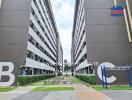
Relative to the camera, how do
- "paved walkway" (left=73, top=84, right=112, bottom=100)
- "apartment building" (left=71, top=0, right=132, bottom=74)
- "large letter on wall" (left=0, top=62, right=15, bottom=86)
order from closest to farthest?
1. "paved walkway" (left=73, top=84, right=112, bottom=100)
2. "large letter on wall" (left=0, top=62, right=15, bottom=86)
3. "apartment building" (left=71, top=0, right=132, bottom=74)

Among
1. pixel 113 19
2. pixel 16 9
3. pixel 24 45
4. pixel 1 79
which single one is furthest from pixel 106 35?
pixel 1 79

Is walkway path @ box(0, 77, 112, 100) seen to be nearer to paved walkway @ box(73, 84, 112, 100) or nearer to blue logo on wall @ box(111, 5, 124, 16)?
paved walkway @ box(73, 84, 112, 100)

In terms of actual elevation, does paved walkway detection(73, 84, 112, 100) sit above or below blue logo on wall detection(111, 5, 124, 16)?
below

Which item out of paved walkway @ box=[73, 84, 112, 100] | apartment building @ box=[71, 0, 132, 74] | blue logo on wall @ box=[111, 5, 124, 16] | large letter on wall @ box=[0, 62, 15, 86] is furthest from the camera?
blue logo on wall @ box=[111, 5, 124, 16]

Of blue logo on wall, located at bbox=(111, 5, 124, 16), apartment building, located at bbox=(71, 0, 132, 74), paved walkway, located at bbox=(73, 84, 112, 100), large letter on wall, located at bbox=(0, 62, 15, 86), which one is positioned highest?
blue logo on wall, located at bbox=(111, 5, 124, 16)

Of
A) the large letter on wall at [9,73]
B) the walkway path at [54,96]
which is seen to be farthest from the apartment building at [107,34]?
the walkway path at [54,96]

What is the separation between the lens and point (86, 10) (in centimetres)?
3291

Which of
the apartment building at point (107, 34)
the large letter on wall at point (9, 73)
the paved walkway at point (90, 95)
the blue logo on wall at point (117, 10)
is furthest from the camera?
the blue logo on wall at point (117, 10)

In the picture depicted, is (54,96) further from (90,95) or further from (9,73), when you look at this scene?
(9,73)

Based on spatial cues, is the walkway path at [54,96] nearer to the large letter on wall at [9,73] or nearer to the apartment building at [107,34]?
the large letter on wall at [9,73]

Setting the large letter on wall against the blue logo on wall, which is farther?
the blue logo on wall

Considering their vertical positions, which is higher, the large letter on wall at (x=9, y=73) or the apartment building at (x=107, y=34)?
the apartment building at (x=107, y=34)

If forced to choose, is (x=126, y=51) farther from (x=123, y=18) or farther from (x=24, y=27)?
(x=24, y=27)

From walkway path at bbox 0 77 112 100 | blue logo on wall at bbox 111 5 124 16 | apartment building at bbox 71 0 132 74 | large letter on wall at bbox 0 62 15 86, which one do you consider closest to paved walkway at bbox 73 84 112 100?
walkway path at bbox 0 77 112 100
